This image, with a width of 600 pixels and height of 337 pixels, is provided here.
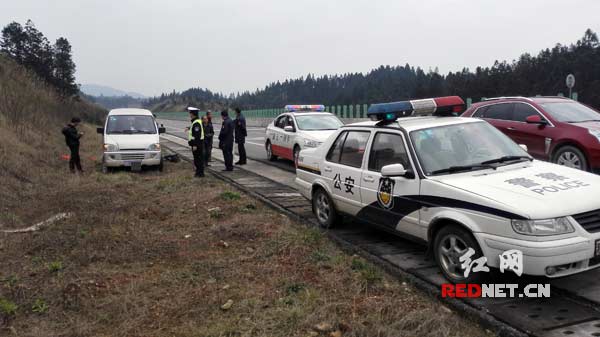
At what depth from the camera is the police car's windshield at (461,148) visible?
4.95m

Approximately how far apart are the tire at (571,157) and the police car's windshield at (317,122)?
5773mm

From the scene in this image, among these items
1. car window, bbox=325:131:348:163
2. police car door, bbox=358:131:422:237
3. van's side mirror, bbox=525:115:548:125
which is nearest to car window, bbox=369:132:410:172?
police car door, bbox=358:131:422:237

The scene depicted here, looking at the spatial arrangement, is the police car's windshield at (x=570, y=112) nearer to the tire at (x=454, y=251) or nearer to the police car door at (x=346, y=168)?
the police car door at (x=346, y=168)

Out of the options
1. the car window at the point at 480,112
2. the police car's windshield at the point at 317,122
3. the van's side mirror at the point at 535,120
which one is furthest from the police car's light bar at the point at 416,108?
the police car's windshield at the point at 317,122

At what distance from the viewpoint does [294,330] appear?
3783 millimetres

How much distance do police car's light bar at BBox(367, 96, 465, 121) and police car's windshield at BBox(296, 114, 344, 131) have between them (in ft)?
23.1

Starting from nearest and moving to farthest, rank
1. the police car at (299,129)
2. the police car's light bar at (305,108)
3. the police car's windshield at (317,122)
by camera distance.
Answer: the police car at (299,129) < the police car's windshield at (317,122) < the police car's light bar at (305,108)

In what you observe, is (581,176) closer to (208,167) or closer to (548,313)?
(548,313)

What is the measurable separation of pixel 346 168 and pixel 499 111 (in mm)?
5158

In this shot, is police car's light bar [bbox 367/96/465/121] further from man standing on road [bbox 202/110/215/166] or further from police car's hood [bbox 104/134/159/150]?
police car's hood [bbox 104/134/159/150]

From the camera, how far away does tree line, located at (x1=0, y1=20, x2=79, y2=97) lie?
4653 centimetres

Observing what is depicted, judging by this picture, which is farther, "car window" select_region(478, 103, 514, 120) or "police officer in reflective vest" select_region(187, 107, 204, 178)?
"police officer in reflective vest" select_region(187, 107, 204, 178)

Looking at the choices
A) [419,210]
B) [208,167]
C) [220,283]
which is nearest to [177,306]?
[220,283]

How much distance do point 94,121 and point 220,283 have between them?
181 feet
